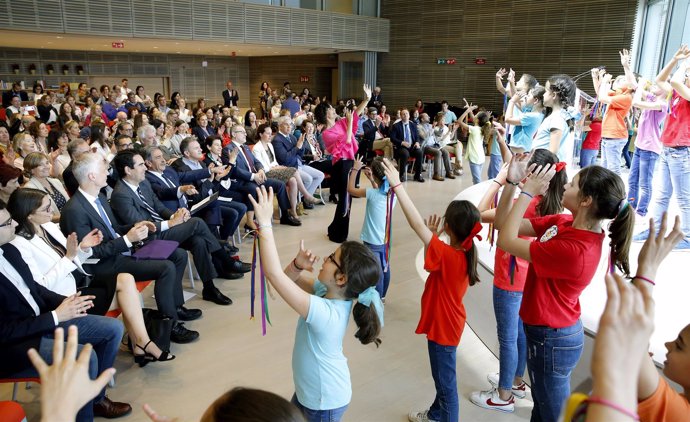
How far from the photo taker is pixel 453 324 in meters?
2.52

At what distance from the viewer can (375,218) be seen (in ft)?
13.8

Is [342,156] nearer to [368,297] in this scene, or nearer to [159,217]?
[159,217]

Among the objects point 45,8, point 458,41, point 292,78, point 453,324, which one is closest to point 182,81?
point 292,78

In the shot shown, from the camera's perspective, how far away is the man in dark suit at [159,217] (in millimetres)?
4105

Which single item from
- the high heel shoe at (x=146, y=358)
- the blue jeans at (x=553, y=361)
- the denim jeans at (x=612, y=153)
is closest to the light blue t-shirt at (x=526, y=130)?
the denim jeans at (x=612, y=153)

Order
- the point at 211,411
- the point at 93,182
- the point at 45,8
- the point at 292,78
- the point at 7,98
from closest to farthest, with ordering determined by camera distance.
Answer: the point at 211,411 < the point at 93,182 < the point at 45,8 < the point at 7,98 < the point at 292,78

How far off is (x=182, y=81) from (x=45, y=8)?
→ 9.32 m

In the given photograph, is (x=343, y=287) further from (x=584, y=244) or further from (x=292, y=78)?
(x=292, y=78)

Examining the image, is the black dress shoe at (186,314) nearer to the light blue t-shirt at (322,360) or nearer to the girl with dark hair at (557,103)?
A: the light blue t-shirt at (322,360)

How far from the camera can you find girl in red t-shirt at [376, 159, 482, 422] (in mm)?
2508

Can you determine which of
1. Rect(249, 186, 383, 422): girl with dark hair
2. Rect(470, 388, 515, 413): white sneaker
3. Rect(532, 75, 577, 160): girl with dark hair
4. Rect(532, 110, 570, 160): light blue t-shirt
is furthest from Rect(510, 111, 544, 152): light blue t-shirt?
Rect(249, 186, 383, 422): girl with dark hair

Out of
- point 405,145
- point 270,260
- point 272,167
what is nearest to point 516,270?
point 270,260

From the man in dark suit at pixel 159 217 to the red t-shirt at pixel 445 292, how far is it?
2.45 meters

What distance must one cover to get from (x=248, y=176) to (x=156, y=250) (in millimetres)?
2523
